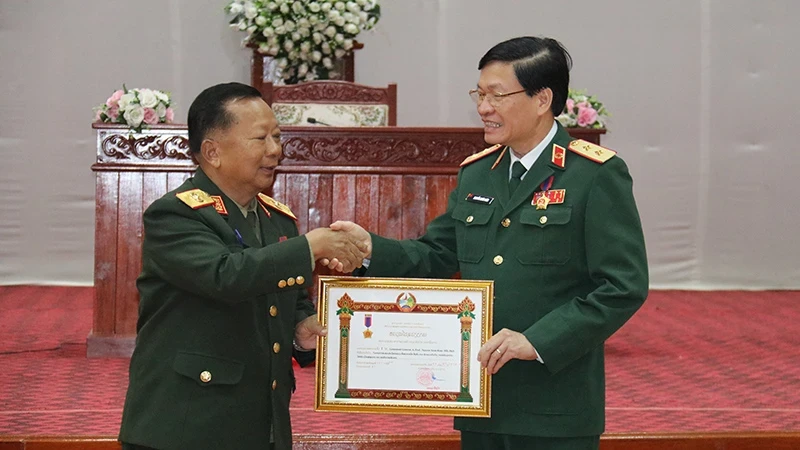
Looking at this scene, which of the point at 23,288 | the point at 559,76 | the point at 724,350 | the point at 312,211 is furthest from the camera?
the point at 23,288

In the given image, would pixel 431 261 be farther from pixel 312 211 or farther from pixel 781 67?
pixel 781 67

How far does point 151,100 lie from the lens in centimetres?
441

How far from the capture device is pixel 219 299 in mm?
1931

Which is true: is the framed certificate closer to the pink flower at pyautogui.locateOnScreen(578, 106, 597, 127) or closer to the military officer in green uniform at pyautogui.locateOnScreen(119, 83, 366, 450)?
the military officer in green uniform at pyautogui.locateOnScreen(119, 83, 366, 450)

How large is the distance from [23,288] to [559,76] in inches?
229

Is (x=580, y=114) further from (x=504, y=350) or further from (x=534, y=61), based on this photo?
(x=504, y=350)

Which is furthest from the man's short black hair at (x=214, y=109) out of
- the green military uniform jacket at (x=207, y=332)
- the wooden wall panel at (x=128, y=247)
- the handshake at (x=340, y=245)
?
the wooden wall panel at (x=128, y=247)

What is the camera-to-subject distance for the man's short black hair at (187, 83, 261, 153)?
2.07 metres

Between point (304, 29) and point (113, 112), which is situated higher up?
point (304, 29)

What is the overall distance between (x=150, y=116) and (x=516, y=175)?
266 cm

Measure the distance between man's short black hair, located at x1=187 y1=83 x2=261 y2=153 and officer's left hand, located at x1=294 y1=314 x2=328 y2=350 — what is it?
0.45 meters

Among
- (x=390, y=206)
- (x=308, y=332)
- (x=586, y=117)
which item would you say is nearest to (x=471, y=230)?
(x=308, y=332)

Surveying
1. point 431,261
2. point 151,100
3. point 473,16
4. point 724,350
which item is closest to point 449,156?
point 151,100

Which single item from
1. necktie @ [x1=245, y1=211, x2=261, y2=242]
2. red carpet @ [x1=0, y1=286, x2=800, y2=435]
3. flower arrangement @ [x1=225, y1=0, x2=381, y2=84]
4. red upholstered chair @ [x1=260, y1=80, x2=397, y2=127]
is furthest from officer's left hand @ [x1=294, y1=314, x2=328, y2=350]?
flower arrangement @ [x1=225, y1=0, x2=381, y2=84]
